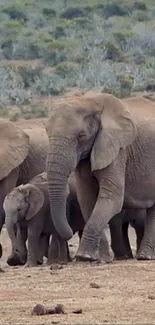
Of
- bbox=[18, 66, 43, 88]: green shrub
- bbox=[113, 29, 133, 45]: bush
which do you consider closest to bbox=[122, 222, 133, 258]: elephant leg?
bbox=[18, 66, 43, 88]: green shrub

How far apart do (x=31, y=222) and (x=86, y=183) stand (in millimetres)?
1010

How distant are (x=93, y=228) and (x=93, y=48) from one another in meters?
30.6

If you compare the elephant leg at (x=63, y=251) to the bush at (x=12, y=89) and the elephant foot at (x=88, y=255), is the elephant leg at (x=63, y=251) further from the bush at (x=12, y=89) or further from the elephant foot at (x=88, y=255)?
the bush at (x=12, y=89)

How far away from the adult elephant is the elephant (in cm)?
175

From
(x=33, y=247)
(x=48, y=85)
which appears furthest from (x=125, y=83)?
(x=33, y=247)

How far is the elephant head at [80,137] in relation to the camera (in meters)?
11.4

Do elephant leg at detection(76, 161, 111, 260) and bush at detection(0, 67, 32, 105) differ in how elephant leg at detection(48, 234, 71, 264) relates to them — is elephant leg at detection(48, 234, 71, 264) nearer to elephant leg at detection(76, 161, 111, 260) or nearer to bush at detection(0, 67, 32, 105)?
elephant leg at detection(76, 161, 111, 260)

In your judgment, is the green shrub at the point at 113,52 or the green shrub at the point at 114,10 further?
the green shrub at the point at 114,10

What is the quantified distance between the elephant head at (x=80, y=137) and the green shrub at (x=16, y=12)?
137 feet

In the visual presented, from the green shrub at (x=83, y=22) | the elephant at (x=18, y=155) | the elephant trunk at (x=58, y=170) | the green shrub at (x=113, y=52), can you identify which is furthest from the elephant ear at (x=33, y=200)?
the green shrub at (x=83, y=22)

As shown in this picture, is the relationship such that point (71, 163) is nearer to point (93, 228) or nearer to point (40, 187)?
point (93, 228)

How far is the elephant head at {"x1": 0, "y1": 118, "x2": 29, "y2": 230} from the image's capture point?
13.9m

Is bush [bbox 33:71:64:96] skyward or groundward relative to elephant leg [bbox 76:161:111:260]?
groundward

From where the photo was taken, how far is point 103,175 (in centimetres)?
1193
